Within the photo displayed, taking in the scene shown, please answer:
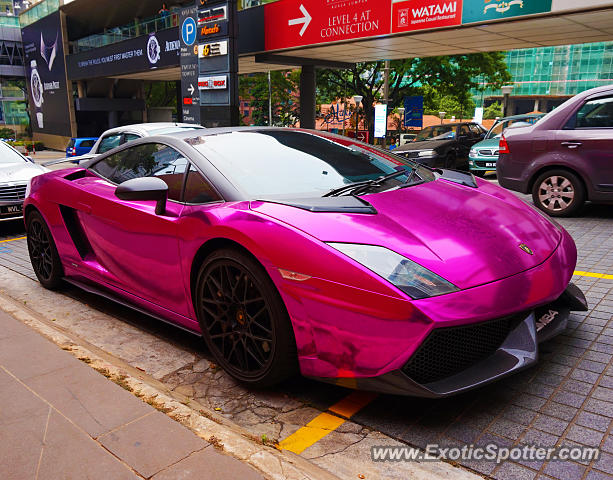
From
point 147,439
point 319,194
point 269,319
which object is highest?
point 319,194

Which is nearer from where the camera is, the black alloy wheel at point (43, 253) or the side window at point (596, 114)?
the black alloy wheel at point (43, 253)

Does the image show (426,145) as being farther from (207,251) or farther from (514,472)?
(514,472)

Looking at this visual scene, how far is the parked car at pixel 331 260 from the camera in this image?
2.30 meters

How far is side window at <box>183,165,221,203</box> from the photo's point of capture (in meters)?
3.07

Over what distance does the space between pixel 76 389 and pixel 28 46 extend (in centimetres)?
5151

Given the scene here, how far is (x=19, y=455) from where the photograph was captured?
2172 millimetres

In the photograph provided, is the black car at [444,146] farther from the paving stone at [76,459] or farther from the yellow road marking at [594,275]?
the paving stone at [76,459]

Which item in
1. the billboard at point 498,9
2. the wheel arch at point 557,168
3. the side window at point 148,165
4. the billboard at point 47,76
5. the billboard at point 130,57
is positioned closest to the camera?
the side window at point 148,165

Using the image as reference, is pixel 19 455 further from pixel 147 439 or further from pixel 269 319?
pixel 269 319

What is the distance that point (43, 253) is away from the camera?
4.78m

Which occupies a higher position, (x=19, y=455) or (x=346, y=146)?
(x=346, y=146)

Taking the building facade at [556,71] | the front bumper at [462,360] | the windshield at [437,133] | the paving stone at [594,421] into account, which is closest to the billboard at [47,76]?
the windshield at [437,133]

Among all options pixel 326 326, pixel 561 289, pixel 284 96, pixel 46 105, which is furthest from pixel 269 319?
pixel 46 105

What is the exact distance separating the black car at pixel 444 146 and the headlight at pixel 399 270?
11839 mm
